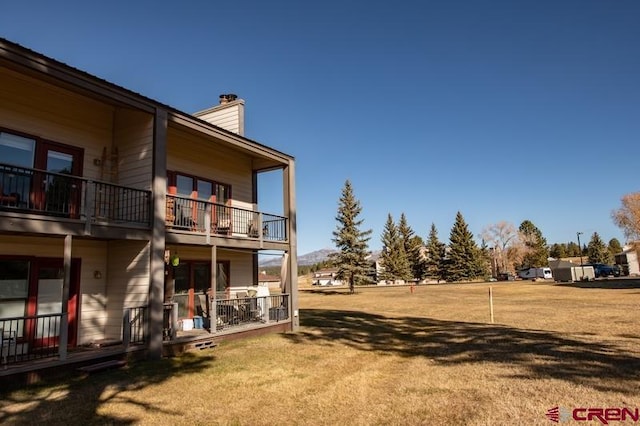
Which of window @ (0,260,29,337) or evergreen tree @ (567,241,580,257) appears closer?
window @ (0,260,29,337)

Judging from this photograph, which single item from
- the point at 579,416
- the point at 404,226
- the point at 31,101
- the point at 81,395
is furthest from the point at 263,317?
the point at 404,226

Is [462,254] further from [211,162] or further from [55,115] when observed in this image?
[55,115]

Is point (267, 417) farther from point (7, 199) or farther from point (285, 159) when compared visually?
point (285, 159)

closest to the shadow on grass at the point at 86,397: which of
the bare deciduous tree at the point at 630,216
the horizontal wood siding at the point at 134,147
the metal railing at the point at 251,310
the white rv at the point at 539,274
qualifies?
the metal railing at the point at 251,310

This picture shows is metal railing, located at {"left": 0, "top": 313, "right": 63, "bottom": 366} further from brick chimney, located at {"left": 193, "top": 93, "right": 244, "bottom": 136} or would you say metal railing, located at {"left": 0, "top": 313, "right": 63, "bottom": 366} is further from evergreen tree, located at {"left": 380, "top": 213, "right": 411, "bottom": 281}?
evergreen tree, located at {"left": 380, "top": 213, "right": 411, "bottom": 281}

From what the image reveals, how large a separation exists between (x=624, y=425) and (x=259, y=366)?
22.7 feet

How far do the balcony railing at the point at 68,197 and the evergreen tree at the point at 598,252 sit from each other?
10947cm

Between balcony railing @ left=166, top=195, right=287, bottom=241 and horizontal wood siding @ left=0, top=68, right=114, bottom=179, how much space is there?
9.15 ft

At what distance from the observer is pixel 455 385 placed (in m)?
7.72

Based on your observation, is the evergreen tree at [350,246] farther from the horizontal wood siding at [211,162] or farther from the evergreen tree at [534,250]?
the evergreen tree at [534,250]

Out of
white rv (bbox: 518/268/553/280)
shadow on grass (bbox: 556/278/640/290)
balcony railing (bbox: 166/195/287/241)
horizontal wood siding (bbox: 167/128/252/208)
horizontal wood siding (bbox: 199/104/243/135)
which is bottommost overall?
shadow on grass (bbox: 556/278/640/290)

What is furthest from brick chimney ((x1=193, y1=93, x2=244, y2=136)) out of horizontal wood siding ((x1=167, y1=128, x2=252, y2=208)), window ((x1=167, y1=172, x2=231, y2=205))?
window ((x1=167, y1=172, x2=231, y2=205))

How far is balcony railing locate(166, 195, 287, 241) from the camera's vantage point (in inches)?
541

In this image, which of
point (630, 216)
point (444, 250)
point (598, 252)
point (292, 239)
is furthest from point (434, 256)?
point (292, 239)
